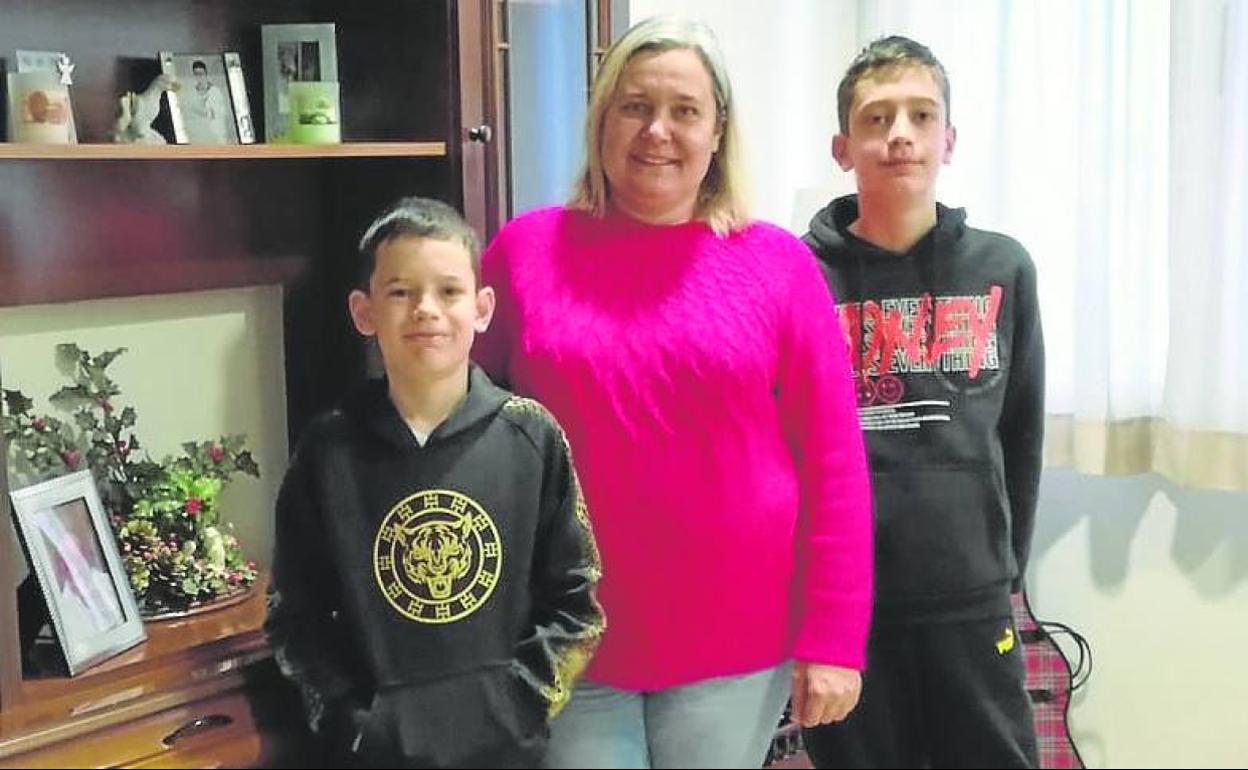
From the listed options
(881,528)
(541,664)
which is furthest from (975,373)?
(541,664)

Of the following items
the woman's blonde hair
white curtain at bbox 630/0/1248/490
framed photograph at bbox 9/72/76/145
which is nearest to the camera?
the woman's blonde hair

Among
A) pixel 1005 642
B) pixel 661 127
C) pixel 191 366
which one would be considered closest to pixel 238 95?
pixel 191 366

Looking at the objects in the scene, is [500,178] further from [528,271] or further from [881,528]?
[881,528]

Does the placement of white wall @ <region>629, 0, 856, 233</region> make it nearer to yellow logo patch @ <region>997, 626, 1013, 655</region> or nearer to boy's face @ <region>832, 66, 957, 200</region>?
boy's face @ <region>832, 66, 957, 200</region>

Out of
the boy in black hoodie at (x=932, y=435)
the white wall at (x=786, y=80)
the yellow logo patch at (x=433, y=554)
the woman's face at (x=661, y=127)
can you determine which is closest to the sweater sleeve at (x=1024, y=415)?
the boy in black hoodie at (x=932, y=435)

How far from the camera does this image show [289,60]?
194cm

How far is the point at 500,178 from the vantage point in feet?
6.18

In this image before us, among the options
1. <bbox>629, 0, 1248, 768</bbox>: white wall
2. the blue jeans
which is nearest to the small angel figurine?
<bbox>629, 0, 1248, 768</bbox>: white wall

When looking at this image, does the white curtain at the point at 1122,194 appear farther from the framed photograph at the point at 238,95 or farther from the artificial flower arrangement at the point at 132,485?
the artificial flower arrangement at the point at 132,485

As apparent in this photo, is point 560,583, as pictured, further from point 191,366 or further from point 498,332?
point 191,366

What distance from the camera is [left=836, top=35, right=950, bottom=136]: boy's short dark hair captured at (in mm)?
1568

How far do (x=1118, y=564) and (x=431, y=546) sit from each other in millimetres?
1341

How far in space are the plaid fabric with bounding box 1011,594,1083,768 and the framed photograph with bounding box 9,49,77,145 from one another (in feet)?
5.13

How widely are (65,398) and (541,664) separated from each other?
845mm
